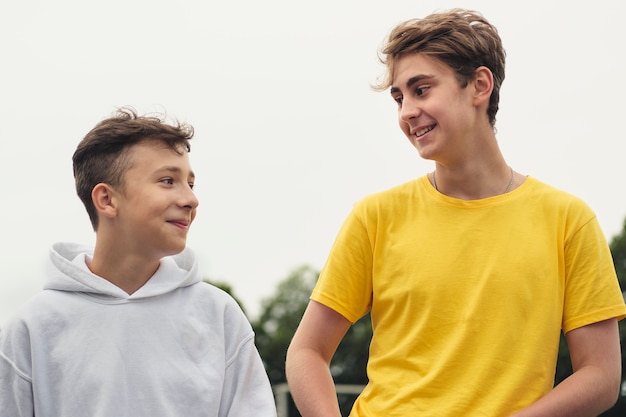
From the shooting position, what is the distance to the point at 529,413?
13.4ft

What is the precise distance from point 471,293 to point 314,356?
0.70 metres

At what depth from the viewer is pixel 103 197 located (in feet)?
14.7

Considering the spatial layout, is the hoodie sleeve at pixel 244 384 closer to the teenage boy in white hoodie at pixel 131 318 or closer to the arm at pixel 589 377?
the teenage boy in white hoodie at pixel 131 318

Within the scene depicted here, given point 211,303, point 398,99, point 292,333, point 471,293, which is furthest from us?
point 292,333

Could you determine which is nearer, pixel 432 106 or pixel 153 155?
pixel 432 106

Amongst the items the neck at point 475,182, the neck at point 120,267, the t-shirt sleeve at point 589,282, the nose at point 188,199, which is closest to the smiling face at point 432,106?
the neck at point 475,182

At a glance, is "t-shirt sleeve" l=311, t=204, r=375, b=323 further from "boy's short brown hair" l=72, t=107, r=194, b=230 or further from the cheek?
"boy's short brown hair" l=72, t=107, r=194, b=230

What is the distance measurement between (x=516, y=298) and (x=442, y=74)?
37.7 inches

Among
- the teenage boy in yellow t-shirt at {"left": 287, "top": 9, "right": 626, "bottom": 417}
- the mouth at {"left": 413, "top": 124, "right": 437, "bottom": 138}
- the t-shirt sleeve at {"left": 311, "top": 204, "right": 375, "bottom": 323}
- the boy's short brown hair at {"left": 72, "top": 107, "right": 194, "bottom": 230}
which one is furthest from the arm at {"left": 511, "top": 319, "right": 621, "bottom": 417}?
the boy's short brown hair at {"left": 72, "top": 107, "right": 194, "bottom": 230}

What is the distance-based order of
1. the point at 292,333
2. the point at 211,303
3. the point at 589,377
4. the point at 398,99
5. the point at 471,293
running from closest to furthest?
the point at 589,377 → the point at 471,293 → the point at 398,99 → the point at 211,303 → the point at 292,333

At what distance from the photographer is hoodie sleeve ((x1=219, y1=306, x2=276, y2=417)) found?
4531 millimetres

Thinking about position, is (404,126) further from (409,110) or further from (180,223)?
(180,223)

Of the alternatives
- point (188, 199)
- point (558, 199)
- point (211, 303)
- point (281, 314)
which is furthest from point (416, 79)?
point (281, 314)

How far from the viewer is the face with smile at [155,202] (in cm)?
434
